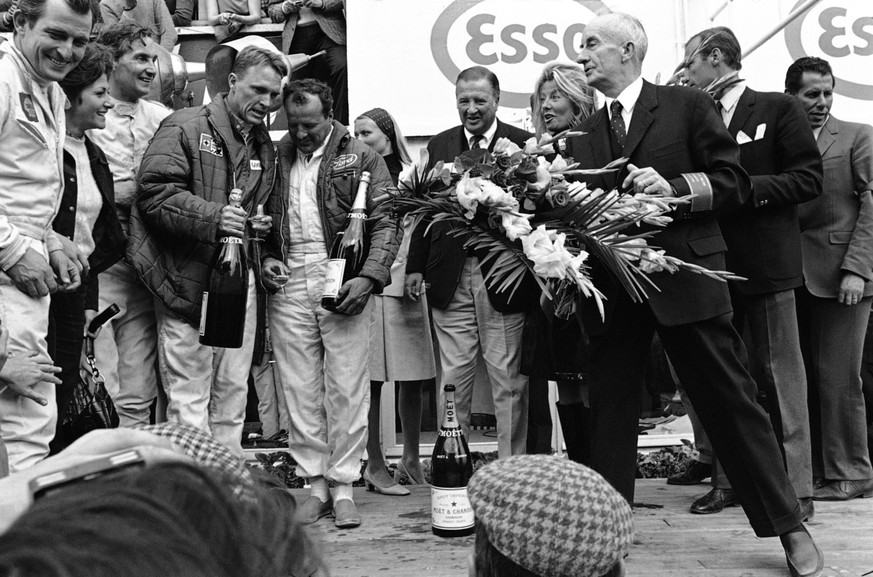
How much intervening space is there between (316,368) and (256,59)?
1.50 m

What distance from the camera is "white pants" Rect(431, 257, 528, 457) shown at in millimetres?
5098

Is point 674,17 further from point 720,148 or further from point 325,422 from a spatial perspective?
Answer: point 325,422

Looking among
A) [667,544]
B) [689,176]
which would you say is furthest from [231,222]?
[667,544]

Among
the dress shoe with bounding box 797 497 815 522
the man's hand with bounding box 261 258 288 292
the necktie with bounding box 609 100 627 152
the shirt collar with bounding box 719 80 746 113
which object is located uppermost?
the shirt collar with bounding box 719 80 746 113

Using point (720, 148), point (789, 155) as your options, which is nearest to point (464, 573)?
point (720, 148)

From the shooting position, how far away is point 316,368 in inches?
187

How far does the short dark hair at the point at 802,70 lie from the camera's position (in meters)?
5.08

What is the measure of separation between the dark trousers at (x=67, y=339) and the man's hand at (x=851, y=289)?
141 inches

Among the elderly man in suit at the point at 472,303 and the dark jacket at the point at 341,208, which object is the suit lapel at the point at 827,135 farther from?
the dark jacket at the point at 341,208

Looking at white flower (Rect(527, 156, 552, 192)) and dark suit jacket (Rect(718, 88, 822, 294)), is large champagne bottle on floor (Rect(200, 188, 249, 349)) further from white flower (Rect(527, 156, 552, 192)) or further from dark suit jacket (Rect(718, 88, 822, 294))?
dark suit jacket (Rect(718, 88, 822, 294))

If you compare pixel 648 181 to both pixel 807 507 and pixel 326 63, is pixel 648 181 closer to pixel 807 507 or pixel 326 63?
pixel 807 507

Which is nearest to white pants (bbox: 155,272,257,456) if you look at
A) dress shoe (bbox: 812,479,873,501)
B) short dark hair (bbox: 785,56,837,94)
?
dress shoe (bbox: 812,479,873,501)

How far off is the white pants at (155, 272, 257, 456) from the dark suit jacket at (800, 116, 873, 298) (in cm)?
285

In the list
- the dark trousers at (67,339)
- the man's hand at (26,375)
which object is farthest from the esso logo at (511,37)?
the man's hand at (26,375)
